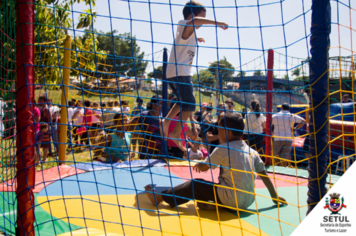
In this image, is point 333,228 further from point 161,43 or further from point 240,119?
point 161,43

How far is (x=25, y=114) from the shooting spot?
74.8 inches

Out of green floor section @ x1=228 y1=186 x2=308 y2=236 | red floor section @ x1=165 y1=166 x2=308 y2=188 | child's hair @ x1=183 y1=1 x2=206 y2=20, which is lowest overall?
red floor section @ x1=165 y1=166 x2=308 y2=188

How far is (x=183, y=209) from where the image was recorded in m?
2.69

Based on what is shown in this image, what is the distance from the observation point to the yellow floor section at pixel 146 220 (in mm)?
2162

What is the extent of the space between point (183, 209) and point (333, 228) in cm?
137

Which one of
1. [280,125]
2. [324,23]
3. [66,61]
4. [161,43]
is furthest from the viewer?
[280,125]

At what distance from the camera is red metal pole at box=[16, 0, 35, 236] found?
1882mm

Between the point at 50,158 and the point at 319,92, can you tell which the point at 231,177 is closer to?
the point at 319,92

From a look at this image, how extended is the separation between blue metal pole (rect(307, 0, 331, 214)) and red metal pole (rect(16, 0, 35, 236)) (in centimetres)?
193

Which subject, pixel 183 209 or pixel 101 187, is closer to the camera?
pixel 183 209

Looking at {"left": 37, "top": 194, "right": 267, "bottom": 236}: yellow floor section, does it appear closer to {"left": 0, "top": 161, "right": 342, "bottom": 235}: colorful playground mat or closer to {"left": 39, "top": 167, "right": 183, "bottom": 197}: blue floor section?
{"left": 0, "top": 161, "right": 342, "bottom": 235}: colorful playground mat

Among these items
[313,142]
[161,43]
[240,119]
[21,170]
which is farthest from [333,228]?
[21,170]

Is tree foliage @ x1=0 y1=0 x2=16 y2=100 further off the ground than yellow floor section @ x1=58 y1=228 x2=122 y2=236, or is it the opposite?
tree foliage @ x1=0 y1=0 x2=16 y2=100

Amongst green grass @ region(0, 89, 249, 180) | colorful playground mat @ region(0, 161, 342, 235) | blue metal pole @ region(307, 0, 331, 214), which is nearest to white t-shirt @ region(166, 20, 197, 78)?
green grass @ region(0, 89, 249, 180)
